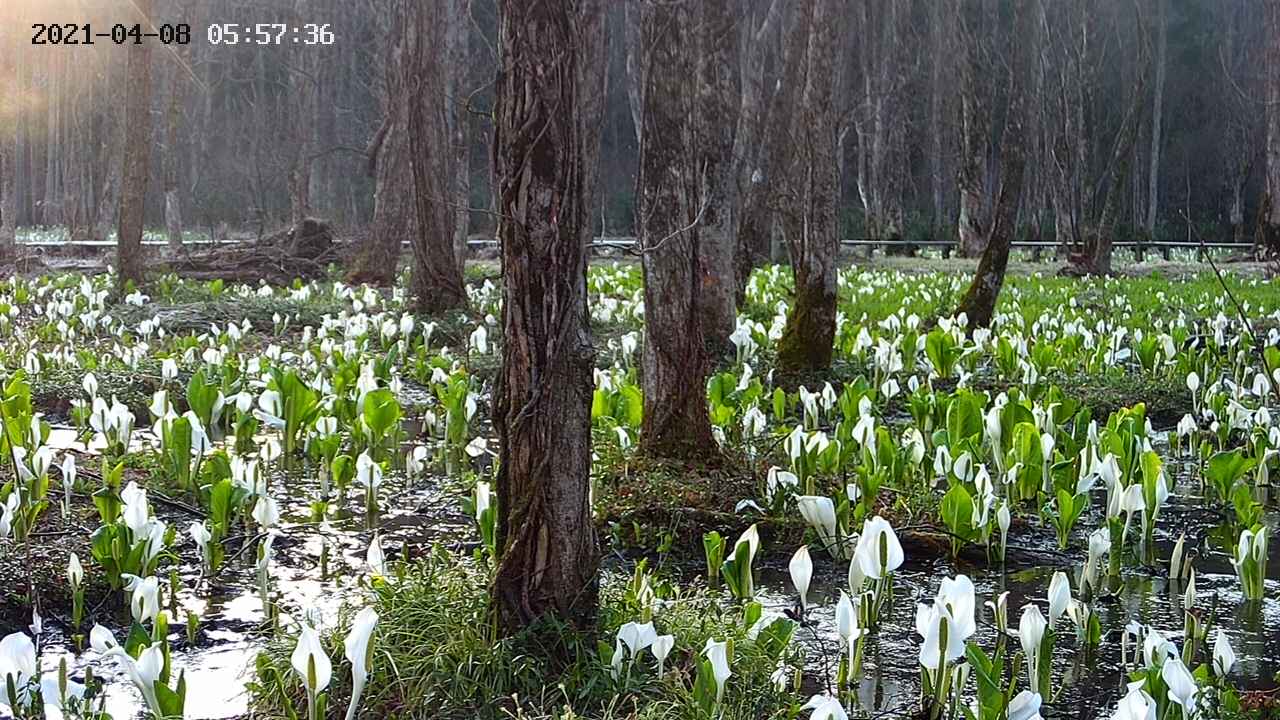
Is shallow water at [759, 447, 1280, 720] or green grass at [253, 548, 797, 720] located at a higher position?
green grass at [253, 548, 797, 720]

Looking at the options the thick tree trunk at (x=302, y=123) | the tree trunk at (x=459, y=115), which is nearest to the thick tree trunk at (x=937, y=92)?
the thick tree trunk at (x=302, y=123)

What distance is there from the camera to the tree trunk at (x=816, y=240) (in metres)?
8.83

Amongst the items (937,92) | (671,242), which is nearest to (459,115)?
(671,242)

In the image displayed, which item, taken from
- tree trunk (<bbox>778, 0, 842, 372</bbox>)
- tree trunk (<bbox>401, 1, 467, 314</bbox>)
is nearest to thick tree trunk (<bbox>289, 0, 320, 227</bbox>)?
tree trunk (<bbox>401, 1, 467, 314</bbox>)

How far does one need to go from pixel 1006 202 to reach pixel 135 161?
8340 millimetres

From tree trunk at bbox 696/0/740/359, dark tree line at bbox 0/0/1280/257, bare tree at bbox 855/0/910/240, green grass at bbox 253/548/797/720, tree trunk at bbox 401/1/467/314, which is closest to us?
green grass at bbox 253/548/797/720

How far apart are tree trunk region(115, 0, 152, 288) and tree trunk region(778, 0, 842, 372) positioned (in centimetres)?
708

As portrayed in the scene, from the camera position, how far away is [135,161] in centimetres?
1348

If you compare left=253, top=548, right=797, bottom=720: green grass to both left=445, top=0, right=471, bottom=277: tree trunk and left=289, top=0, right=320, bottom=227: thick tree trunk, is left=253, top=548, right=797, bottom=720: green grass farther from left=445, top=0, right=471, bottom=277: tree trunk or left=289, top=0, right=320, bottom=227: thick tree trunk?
left=289, top=0, right=320, bottom=227: thick tree trunk

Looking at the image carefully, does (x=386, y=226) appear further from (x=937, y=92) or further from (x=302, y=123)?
(x=937, y=92)

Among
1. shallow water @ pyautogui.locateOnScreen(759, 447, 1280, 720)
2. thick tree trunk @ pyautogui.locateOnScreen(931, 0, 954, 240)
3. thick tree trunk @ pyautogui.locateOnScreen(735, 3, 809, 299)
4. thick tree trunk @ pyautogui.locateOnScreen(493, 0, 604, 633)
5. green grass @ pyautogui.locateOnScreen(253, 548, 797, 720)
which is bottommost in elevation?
shallow water @ pyautogui.locateOnScreen(759, 447, 1280, 720)

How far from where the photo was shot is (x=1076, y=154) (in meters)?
30.7

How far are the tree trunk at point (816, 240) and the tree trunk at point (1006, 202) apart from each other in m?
2.05

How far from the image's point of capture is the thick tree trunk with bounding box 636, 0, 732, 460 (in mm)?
5648
